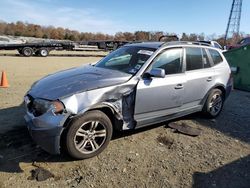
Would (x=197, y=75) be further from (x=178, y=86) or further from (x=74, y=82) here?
(x=74, y=82)

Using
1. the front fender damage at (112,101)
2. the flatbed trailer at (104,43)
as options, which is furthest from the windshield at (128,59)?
the flatbed trailer at (104,43)

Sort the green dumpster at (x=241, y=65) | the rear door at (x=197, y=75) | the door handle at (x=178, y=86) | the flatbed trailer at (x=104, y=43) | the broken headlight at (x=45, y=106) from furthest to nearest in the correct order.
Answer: the flatbed trailer at (x=104, y=43) < the green dumpster at (x=241, y=65) < the rear door at (x=197, y=75) < the door handle at (x=178, y=86) < the broken headlight at (x=45, y=106)

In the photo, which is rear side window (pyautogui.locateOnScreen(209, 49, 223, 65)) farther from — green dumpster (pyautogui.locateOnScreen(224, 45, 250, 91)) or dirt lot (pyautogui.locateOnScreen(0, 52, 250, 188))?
green dumpster (pyautogui.locateOnScreen(224, 45, 250, 91))

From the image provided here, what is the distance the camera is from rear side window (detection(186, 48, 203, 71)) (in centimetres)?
534

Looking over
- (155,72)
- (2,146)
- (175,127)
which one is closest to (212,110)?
(175,127)

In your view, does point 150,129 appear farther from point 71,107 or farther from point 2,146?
point 2,146

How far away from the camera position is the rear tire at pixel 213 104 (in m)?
5.92

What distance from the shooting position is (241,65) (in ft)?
33.1

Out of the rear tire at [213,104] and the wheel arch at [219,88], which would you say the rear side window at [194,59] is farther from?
the rear tire at [213,104]

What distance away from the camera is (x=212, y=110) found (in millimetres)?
6125

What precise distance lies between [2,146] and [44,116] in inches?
47.6

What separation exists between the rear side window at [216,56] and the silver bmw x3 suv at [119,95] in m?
0.04

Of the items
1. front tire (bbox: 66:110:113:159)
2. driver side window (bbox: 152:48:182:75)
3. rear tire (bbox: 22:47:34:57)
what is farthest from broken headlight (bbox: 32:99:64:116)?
rear tire (bbox: 22:47:34:57)

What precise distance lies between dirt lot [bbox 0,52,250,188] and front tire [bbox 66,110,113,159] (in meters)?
0.15
